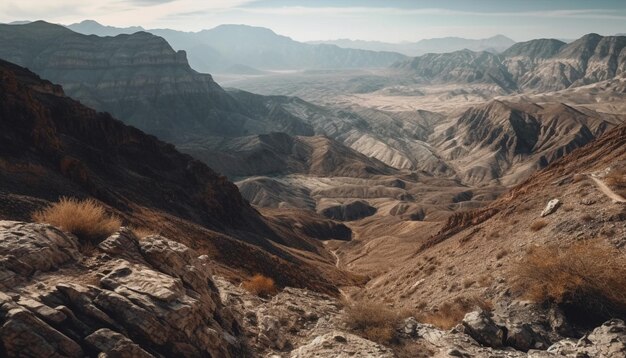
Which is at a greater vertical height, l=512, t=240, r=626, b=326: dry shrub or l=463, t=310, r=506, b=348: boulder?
l=512, t=240, r=626, b=326: dry shrub

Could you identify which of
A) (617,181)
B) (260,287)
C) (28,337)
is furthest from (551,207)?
(28,337)

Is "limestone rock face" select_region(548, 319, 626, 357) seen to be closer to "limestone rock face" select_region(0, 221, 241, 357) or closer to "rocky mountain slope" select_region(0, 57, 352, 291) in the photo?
"limestone rock face" select_region(0, 221, 241, 357)

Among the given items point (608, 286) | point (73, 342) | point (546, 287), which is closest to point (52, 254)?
point (73, 342)

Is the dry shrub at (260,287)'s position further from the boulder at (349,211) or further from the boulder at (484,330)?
the boulder at (349,211)

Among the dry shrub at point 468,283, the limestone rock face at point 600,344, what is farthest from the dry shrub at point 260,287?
the limestone rock face at point 600,344

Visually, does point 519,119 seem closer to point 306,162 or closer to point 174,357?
point 306,162

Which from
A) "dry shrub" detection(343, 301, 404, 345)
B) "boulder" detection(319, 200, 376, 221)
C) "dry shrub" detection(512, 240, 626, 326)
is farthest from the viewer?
"boulder" detection(319, 200, 376, 221)

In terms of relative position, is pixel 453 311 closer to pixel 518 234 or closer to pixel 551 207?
pixel 518 234

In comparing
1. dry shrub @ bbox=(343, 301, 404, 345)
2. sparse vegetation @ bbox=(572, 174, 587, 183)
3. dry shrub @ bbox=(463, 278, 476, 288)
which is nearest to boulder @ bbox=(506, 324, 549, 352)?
dry shrub @ bbox=(343, 301, 404, 345)
